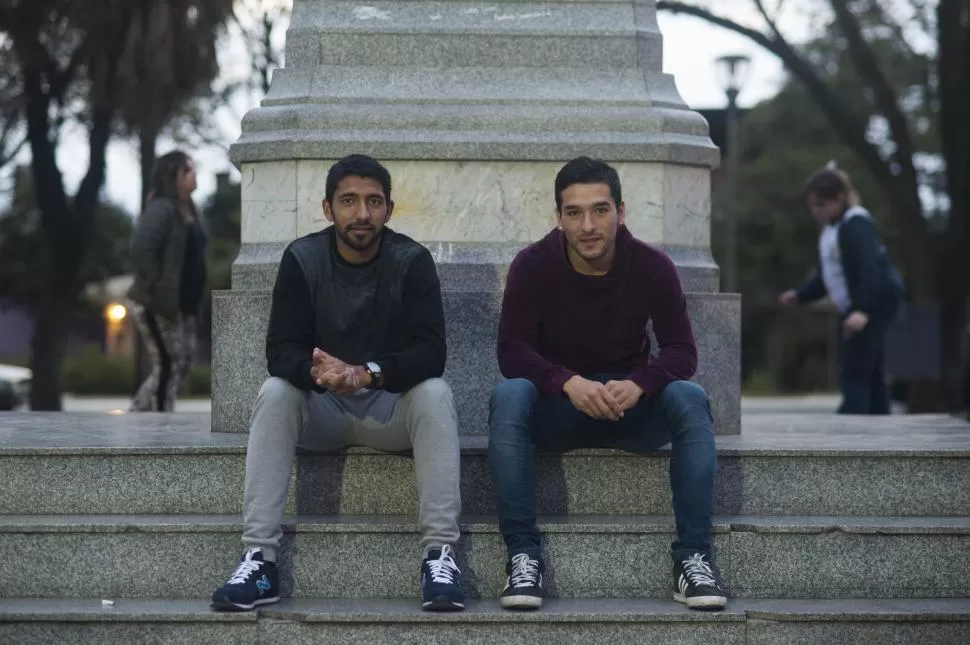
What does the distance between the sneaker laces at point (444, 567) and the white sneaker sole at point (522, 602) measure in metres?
0.20

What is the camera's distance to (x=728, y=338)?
746 centimetres

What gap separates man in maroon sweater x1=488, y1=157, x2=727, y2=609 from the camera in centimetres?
578

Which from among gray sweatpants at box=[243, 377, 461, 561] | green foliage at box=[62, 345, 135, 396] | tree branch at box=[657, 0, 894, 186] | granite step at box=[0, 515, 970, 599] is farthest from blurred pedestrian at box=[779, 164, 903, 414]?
green foliage at box=[62, 345, 135, 396]

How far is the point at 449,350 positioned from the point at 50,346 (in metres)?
13.8

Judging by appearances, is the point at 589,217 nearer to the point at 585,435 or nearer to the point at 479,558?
the point at 585,435

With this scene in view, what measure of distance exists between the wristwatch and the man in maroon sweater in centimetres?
44

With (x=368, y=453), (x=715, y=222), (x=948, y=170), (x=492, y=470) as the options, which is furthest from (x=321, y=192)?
(x=715, y=222)

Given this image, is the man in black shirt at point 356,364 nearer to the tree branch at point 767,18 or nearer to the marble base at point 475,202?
the marble base at point 475,202

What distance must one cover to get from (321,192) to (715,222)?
1355 inches

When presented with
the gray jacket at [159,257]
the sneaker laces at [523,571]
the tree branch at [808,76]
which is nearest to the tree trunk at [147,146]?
the tree branch at [808,76]

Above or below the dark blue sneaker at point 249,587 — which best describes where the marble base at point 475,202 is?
above

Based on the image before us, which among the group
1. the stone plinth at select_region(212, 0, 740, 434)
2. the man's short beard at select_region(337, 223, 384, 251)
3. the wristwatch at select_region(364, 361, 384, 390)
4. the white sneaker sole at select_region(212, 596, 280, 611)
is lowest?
the white sneaker sole at select_region(212, 596, 280, 611)

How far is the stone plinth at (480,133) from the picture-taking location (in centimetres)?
763

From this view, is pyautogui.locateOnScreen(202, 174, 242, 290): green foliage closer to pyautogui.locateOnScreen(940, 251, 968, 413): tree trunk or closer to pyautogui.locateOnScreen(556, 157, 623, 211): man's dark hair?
pyautogui.locateOnScreen(940, 251, 968, 413): tree trunk
